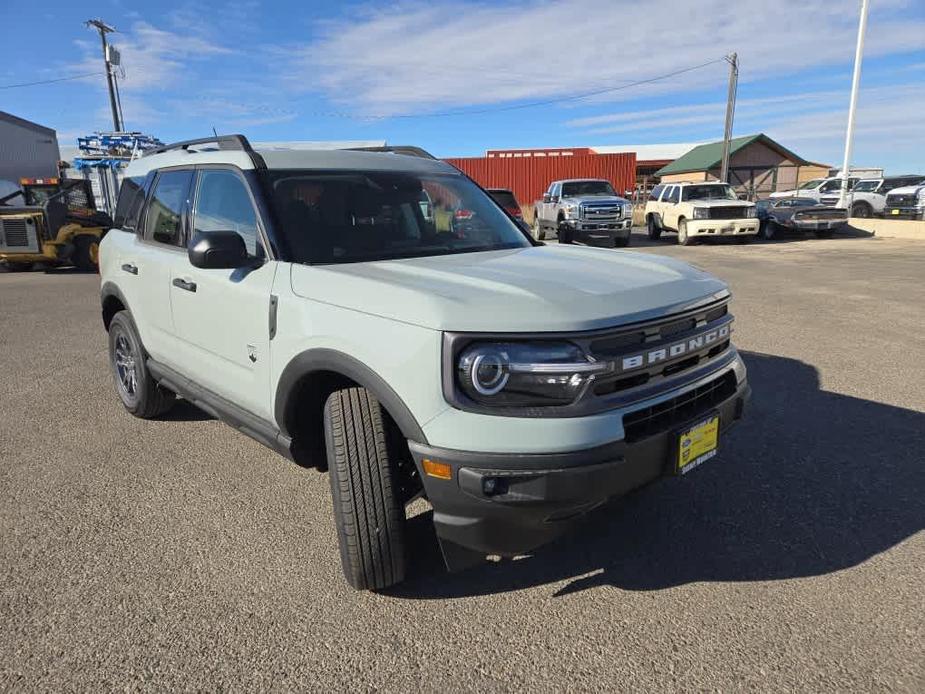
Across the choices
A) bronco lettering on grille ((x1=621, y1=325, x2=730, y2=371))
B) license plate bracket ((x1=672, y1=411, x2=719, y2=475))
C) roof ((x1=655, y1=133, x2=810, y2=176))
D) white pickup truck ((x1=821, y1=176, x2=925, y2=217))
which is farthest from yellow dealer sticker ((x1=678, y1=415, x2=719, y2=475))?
roof ((x1=655, y1=133, x2=810, y2=176))

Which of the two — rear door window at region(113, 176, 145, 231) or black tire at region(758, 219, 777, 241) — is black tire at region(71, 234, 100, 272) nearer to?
rear door window at region(113, 176, 145, 231)

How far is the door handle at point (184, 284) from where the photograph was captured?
11.2 ft

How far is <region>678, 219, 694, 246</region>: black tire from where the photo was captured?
61.4 ft

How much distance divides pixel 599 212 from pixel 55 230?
44.1ft

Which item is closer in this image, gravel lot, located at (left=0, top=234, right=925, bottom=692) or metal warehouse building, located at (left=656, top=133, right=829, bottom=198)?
gravel lot, located at (left=0, top=234, right=925, bottom=692)

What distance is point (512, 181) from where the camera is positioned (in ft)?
116

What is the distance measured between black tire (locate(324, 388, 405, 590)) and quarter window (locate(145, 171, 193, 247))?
6.37ft

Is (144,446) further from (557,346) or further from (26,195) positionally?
(26,195)

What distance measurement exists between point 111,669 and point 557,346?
189 cm

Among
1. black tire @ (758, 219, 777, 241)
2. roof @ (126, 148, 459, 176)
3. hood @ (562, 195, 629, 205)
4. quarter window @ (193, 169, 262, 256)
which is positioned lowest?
black tire @ (758, 219, 777, 241)

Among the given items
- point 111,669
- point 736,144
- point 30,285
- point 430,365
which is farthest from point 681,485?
point 736,144

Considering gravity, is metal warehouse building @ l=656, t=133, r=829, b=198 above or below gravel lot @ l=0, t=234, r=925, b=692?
above

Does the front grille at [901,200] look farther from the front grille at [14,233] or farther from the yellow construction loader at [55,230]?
the front grille at [14,233]

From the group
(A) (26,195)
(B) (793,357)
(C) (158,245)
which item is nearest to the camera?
(C) (158,245)
